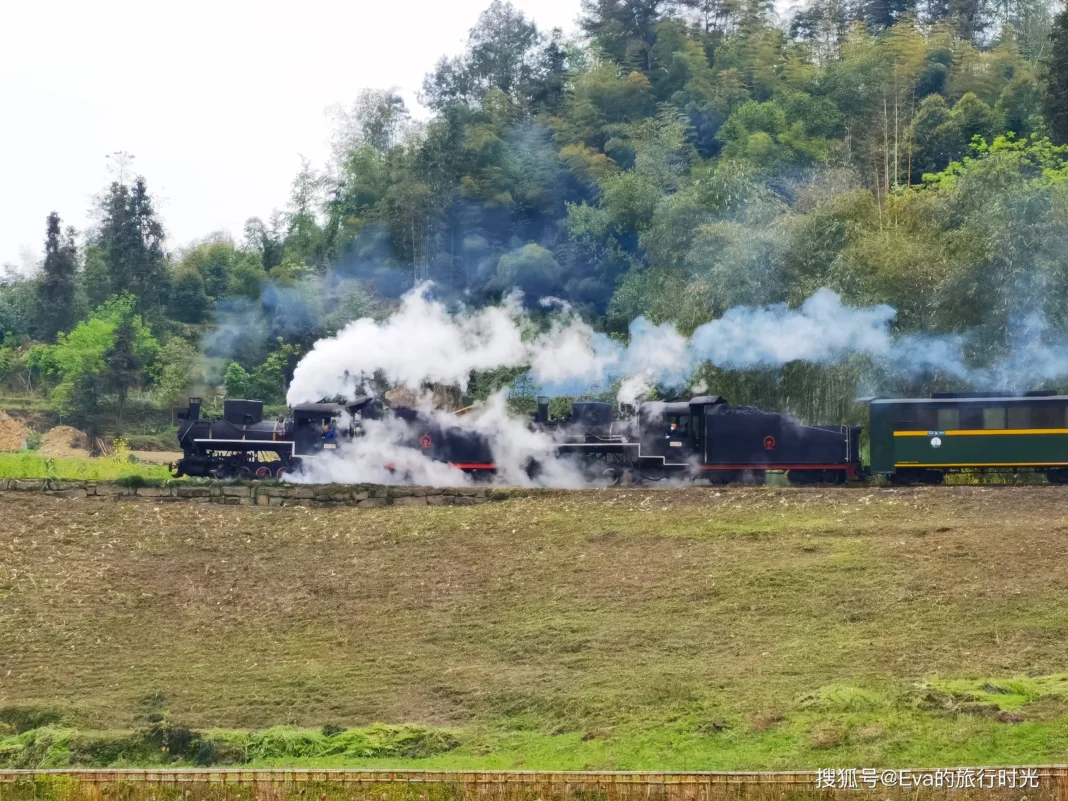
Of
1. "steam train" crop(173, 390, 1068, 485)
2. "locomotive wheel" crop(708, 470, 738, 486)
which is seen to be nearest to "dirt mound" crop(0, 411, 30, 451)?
"steam train" crop(173, 390, 1068, 485)

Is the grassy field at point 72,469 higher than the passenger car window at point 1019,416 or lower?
lower

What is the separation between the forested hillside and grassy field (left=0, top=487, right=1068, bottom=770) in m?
14.8

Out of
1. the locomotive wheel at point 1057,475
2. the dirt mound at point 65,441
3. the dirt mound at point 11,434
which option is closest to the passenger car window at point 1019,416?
the locomotive wheel at point 1057,475

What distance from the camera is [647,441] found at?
37.8m

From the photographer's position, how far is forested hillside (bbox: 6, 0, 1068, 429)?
4562 centimetres

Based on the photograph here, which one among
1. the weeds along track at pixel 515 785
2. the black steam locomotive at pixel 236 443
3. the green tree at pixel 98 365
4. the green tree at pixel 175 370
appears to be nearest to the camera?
the weeds along track at pixel 515 785

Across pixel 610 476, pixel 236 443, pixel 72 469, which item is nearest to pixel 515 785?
pixel 610 476

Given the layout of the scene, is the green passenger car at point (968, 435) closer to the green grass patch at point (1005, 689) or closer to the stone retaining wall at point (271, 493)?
the stone retaining wall at point (271, 493)

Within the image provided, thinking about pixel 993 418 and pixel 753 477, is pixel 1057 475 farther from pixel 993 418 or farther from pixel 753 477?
pixel 753 477

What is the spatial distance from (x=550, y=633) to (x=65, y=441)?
157 ft

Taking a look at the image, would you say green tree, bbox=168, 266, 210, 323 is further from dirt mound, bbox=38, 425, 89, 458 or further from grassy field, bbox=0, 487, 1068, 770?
grassy field, bbox=0, 487, 1068, 770

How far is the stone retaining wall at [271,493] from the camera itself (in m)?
34.4

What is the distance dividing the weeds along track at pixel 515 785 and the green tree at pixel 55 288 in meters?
72.3

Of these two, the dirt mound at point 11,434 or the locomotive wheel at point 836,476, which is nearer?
the locomotive wheel at point 836,476
